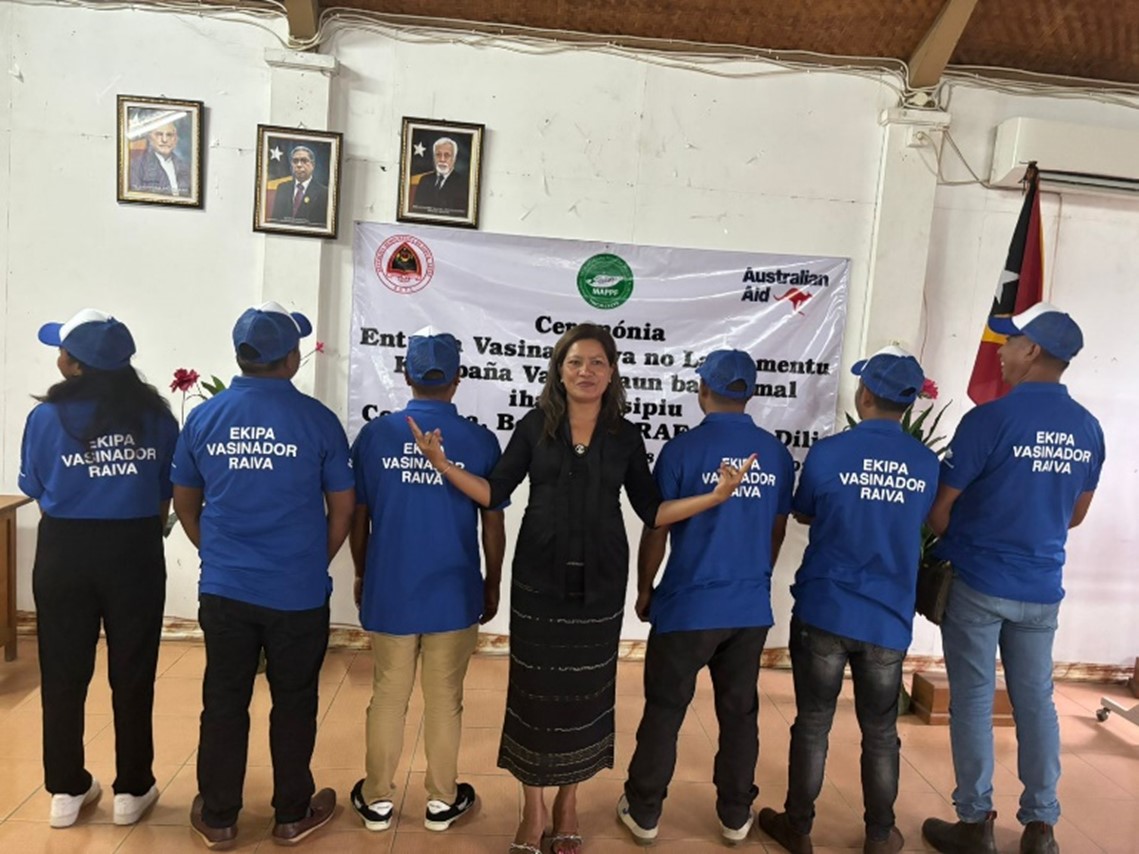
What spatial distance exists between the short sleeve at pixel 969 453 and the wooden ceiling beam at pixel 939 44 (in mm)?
1910

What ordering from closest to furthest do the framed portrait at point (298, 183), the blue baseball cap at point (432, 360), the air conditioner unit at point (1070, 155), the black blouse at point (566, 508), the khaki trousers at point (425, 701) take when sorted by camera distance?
1. the black blouse at point (566, 508)
2. the blue baseball cap at point (432, 360)
3. the khaki trousers at point (425, 701)
4. the framed portrait at point (298, 183)
5. the air conditioner unit at point (1070, 155)

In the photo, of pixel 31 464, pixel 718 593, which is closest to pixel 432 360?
pixel 718 593

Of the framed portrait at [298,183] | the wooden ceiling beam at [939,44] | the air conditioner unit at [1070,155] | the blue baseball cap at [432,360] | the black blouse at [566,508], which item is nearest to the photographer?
the black blouse at [566,508]

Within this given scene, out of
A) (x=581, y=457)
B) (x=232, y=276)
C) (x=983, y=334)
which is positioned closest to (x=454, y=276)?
(x=232, y=276)

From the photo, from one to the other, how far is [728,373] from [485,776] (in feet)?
5.32

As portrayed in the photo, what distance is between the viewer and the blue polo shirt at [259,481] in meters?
1.97

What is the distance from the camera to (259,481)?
1970mm

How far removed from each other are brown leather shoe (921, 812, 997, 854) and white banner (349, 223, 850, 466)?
5.69 ft

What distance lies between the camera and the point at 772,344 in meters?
3.54

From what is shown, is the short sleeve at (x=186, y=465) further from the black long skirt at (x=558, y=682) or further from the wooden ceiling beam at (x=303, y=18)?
the wooden ceiling beam at (x=303, y=18)

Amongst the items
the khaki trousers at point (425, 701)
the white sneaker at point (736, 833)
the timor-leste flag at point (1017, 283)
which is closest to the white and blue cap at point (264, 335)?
the khaki trousers at point (425, 701)

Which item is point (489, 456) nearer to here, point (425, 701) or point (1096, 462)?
point (425, 701)

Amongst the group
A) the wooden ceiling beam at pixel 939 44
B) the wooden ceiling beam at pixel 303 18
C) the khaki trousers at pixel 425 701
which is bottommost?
the khaki trousers at pixel 425 701

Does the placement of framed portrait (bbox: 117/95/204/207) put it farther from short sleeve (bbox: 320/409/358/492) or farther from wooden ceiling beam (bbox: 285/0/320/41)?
short sleeve (bbox: 320/409/358/492)
